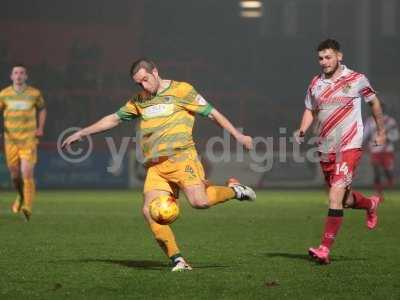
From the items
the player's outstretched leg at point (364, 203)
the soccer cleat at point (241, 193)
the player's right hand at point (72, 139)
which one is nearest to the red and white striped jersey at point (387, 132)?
the player's outstretched leg at point (364, 203)

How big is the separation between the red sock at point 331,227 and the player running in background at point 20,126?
746 cm

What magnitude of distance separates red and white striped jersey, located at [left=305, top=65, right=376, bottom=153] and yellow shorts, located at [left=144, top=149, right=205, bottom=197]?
1584mm

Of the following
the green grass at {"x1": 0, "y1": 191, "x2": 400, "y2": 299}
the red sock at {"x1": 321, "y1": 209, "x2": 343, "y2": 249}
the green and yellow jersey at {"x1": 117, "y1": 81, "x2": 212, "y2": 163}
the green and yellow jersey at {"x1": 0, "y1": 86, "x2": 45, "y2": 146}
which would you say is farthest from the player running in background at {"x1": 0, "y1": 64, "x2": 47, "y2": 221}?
the red sock at {"x1": 321, "y1": 209, "x2": 343, "y2": 249}

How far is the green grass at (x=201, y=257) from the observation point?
823cm

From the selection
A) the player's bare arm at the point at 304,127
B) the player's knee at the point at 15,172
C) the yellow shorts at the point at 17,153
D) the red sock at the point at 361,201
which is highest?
the player's bare arm at the point at 304,127

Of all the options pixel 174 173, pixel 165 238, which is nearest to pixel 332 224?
pixel 174 173

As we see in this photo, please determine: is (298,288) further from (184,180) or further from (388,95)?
(388,95)

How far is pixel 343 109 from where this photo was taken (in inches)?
422

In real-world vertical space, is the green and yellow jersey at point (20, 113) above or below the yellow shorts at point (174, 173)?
below

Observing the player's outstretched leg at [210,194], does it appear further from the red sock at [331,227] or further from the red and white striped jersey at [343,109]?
the red and white striped jersey at [343,109]

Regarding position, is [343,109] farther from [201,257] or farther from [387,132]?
[387,132]

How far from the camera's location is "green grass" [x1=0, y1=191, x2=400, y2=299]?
823cm

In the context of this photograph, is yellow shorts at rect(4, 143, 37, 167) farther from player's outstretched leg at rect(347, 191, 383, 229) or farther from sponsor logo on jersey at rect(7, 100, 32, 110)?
player's outstretched leg at rect(347, 191, 383, 229)

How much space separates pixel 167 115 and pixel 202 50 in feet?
89.1
